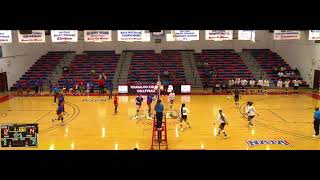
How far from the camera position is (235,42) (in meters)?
35.3

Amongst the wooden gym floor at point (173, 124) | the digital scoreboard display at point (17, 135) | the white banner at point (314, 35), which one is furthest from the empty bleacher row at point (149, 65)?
the digital scoreboard display at point (17, 135)

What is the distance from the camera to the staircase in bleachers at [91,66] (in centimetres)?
3042

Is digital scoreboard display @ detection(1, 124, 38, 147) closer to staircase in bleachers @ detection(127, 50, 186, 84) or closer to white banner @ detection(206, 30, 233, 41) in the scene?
white banner @ detection(206, 30, 233, 41)

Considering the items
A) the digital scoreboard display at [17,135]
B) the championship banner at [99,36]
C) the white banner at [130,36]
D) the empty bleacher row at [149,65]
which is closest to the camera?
the digital scoreboard display at [17,135]

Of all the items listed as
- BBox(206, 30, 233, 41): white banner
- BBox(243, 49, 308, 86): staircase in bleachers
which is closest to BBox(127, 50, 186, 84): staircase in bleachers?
BBox(243, 49, 308, 86): staircase in bleachers

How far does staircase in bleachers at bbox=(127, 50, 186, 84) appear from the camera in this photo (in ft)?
99.1

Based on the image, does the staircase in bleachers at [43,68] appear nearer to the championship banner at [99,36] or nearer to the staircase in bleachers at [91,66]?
the staircase in bleachers at [91,66]

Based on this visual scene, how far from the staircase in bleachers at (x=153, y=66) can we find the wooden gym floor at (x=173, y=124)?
509 cm

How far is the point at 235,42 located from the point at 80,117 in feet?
69.1

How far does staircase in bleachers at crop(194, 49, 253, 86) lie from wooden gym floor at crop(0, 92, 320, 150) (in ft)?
17.6

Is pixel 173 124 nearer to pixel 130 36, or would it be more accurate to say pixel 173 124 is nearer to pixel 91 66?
pixel 130 36

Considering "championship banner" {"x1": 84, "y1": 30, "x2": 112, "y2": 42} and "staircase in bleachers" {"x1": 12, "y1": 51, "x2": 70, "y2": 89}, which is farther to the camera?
"staircase in bleachers" {"x1": 12, "y1": 51, "x2": 70, "y2": 89}
